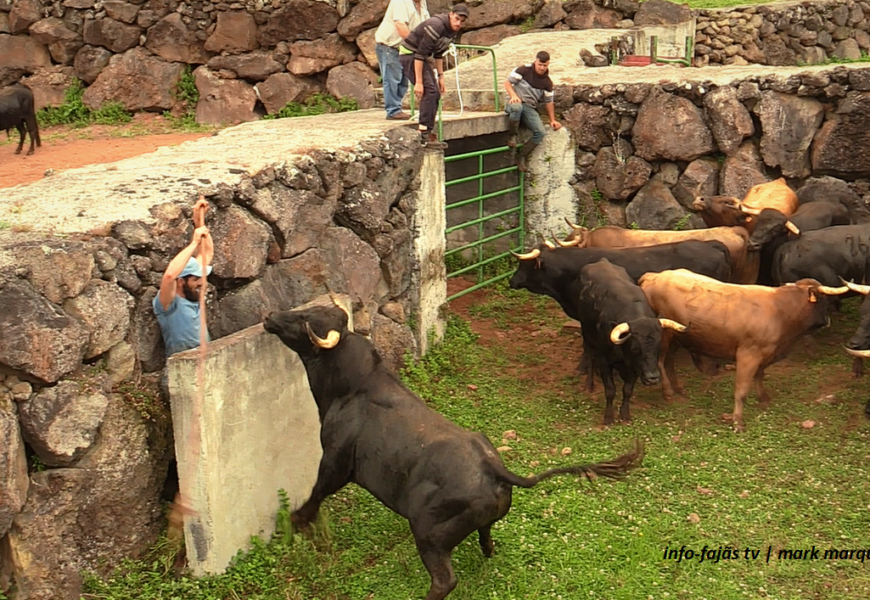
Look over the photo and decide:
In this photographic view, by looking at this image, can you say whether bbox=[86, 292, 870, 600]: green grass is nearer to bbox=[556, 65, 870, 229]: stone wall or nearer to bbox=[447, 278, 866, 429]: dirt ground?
bbox=[447, 278, 866, 429]: dirt ground

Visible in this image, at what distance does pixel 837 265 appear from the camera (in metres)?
8.32

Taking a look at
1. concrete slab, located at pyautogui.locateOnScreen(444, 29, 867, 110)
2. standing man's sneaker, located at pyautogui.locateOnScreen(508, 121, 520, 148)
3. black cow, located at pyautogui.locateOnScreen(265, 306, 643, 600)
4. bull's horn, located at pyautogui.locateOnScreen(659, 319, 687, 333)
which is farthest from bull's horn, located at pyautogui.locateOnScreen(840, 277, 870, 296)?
standing man's sneaker, located at pyautogui.locateOnScreen(508, 121, 520, 148)

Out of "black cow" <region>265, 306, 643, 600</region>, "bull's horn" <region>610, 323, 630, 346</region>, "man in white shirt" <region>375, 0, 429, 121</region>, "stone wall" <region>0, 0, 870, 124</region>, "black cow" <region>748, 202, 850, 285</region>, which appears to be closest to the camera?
"black cow" <region>265, 306, 643, 600</region>

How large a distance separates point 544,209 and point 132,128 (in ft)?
18.3

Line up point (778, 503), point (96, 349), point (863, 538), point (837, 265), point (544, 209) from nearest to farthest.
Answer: point (96, 349), point (863, 538), point (778, 503), point (837, 265), point (544, 209)

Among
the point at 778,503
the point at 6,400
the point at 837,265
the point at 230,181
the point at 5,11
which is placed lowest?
the point at 778,503

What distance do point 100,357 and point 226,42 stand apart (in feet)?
28.5

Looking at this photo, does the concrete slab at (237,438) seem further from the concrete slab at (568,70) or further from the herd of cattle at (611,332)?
the concrete slab at (568,70)

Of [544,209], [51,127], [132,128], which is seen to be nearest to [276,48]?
[132,128]

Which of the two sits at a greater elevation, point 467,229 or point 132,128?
point 132,128

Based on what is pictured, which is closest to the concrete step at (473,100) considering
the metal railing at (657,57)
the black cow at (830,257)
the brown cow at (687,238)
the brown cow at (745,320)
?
the brown cow at (687,238)

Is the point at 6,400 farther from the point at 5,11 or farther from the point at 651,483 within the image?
the point at 5,11

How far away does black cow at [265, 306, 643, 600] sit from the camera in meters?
4.98

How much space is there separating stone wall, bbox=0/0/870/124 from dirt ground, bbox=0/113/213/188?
0.65 metres
